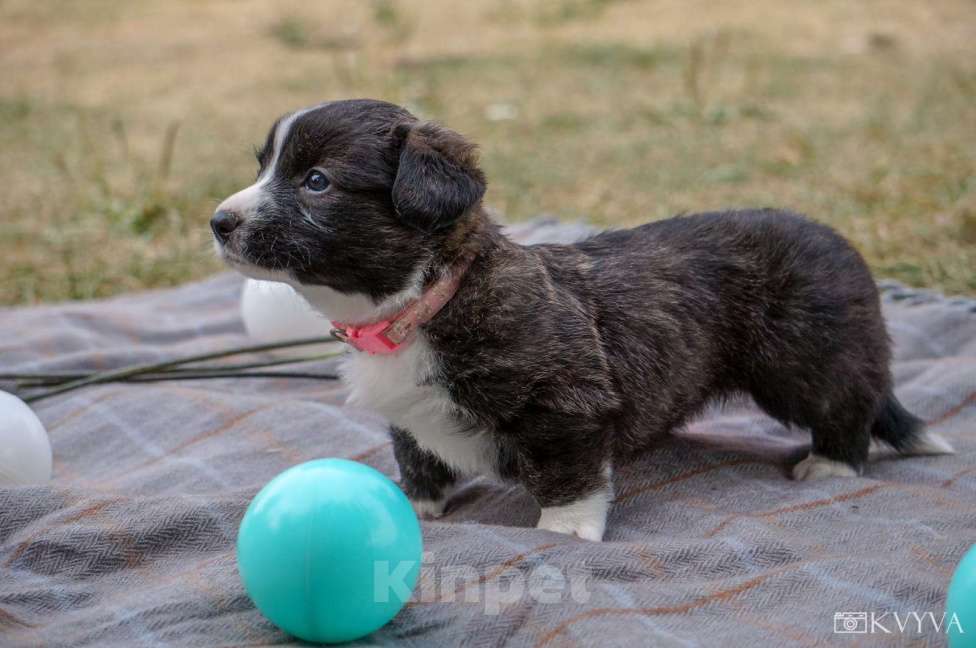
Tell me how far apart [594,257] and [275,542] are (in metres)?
1.53

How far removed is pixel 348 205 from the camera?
296 centimetres

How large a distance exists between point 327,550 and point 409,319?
844mm

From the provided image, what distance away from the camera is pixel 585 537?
10.3ft

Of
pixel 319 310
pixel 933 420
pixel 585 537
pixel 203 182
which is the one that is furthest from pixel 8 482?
pixel 203 182

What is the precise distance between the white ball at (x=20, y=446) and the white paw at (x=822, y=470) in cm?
254

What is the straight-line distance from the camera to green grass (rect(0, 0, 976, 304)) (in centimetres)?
698

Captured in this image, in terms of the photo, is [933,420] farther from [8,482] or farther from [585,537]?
[8,482]

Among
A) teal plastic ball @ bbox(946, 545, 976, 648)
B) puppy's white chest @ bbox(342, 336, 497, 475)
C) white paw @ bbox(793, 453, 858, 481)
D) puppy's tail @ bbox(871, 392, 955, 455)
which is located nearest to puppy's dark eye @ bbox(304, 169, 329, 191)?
puppy's white chest @ bbox(342, 336, 497, 475)

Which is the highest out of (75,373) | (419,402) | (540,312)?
(540,312)

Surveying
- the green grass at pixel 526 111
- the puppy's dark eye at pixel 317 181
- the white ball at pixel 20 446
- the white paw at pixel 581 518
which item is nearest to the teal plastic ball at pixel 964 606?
the white paw at pixel 581 518

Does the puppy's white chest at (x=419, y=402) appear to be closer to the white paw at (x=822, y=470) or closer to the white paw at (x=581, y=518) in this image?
the white paw at (x=581, y=518)

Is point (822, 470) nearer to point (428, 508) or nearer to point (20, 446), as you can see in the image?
point (428, 508)

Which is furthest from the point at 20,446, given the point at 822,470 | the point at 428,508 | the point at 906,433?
the point at 906,433

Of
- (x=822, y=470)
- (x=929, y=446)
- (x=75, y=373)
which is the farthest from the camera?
(x=75, y=373)
